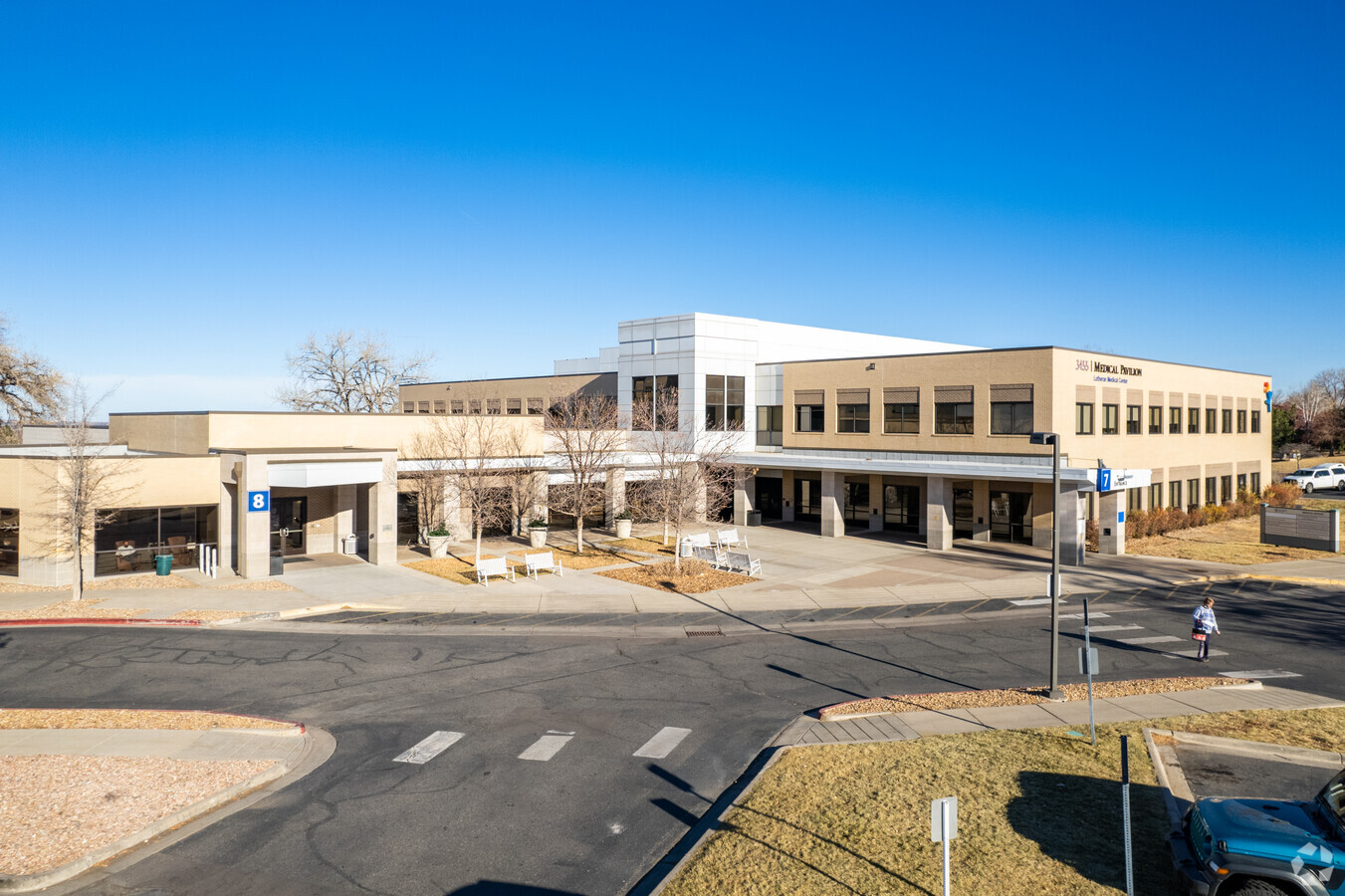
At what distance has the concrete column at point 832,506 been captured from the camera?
134ft

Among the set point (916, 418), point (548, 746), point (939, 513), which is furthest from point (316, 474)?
point (916, 418)

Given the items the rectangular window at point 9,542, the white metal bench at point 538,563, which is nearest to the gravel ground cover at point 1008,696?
the white metal bench at point 538,563

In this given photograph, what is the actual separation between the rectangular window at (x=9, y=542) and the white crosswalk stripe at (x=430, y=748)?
2341cm

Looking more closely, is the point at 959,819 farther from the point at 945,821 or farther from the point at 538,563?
the point at 538,563

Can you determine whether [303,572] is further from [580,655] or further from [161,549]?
[580,655]

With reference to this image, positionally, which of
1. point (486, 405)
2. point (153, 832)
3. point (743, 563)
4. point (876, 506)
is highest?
point (486, 405)

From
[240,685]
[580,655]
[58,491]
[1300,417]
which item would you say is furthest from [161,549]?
[1300,417]

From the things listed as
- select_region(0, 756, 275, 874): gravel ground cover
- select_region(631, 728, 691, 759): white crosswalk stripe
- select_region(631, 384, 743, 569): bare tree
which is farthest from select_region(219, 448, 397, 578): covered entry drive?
select_region(631, 728, 691, 759): white crosswalk stripe

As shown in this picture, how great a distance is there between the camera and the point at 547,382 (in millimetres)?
60000

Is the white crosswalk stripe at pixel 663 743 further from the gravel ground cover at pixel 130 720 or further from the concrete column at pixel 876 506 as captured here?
the concrete column at pixel 876 506

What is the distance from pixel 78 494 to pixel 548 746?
21419mm

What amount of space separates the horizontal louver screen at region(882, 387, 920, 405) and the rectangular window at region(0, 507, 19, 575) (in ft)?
120

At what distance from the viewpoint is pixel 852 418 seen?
43.4m

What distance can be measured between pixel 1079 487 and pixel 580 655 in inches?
895
